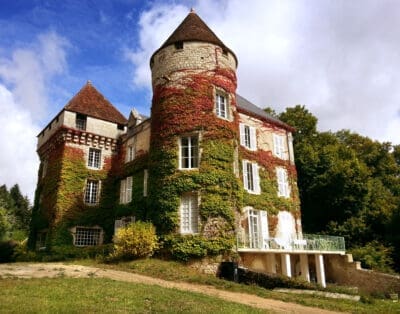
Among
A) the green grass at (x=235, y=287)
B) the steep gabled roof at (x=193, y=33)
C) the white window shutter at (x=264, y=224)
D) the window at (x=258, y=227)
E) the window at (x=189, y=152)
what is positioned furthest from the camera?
the steep gabled roof at (x=193, y=33)

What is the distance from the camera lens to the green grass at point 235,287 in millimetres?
12680

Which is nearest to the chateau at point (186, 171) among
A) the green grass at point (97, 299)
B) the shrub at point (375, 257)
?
the shrub at point (375, 257)

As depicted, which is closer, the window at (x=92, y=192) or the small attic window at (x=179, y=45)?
the small attic window at (x=179, y=45)

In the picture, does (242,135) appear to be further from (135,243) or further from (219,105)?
(135,243)

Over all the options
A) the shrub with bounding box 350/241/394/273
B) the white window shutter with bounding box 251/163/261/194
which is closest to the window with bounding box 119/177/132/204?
the white window shutter with bounding box 251/163/261/194

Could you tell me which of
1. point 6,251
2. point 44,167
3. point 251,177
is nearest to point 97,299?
point 251,177

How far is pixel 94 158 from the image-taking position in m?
27.9

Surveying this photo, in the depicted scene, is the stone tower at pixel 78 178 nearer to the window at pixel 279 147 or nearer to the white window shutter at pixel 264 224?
the white window shutter at pixel 264 224

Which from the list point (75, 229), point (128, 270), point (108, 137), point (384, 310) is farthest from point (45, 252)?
point (384, 310)

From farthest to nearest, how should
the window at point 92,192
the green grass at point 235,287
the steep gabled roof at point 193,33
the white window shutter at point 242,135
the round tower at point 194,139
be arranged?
the window at point 92,192 < the white window shutter at point 242,135 < the steep gabled roof at point 193,33 < the round tower at point 194,139 < the green grass at point 235,287

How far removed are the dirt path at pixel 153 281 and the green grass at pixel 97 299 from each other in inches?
44.8

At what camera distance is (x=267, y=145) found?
25531 millimetres

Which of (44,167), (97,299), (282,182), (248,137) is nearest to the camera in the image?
(97,299)

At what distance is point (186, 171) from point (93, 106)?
12.4 m
